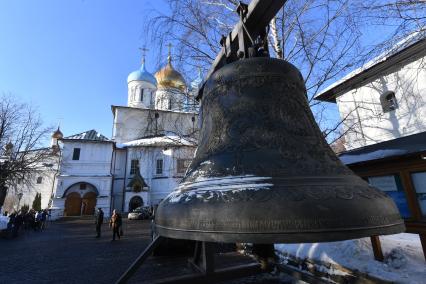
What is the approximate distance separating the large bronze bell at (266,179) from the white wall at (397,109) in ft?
26.0

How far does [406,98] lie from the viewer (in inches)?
383

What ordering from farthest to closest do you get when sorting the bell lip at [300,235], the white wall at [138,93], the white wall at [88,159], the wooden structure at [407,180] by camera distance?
the white wall at [138,93] < the white wall at [88,159] < the wooden structure at [407,180] < the bell lip at [300,235]

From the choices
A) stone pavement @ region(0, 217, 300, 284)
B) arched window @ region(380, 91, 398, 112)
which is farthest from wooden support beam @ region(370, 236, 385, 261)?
arched window @ region(380, 91, 398, 112)

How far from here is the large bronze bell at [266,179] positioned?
3.48ft

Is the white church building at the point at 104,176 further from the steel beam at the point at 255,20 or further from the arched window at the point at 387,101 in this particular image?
the steel beam at the point at 255,20

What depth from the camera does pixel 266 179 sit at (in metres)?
1.28

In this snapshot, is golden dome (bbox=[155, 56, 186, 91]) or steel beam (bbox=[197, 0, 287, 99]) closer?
steel beam (bbox=[197, 0, 287, 99])

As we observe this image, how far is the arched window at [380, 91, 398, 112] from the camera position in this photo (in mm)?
10492

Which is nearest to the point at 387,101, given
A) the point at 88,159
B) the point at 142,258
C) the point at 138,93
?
the point at 142,258

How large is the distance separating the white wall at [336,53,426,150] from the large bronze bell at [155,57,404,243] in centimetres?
792

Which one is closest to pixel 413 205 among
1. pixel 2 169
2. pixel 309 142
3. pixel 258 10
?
pixel 309 142

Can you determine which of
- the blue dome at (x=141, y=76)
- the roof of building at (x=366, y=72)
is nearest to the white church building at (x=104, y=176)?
the blue dome at (x=141, y=76)

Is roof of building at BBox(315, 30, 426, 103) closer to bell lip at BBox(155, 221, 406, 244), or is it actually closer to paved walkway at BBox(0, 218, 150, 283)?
bell lip at BBox(155, 221, 406, 244)

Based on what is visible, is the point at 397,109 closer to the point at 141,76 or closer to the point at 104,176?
the point at 104,176
